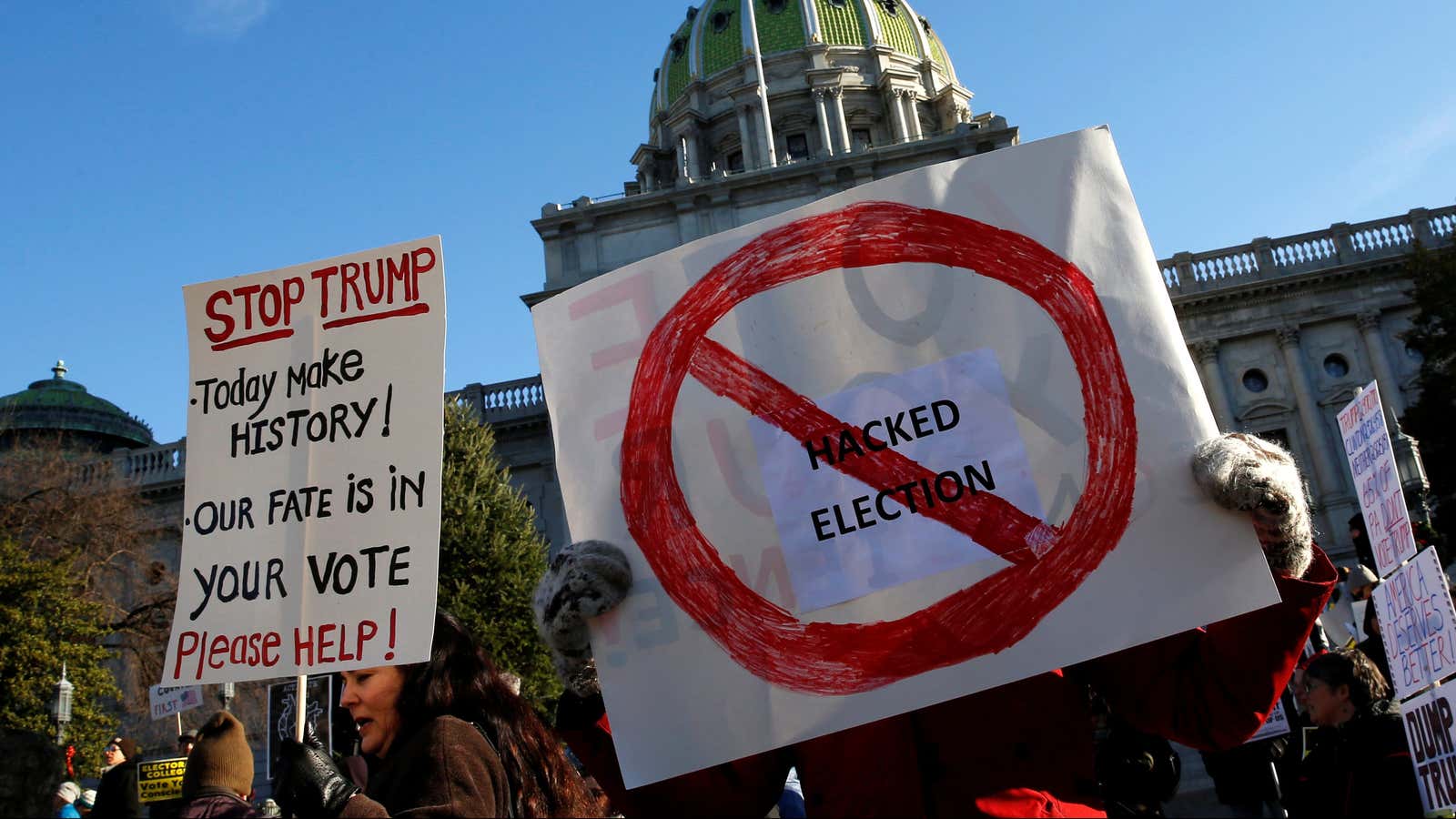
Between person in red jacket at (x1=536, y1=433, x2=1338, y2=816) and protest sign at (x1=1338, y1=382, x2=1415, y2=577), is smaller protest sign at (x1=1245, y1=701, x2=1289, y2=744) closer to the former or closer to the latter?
protest sign at (x1=1338, y1=382, x2=1415, y2=577)

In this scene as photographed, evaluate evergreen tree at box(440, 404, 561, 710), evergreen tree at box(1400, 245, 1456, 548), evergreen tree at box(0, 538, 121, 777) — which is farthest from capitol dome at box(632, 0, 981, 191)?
evergreen tree at box(0, 538, 121, 777)

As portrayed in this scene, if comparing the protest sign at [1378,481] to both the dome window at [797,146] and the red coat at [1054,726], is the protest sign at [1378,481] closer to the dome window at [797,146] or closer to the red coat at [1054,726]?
the red coat at [1054,726]

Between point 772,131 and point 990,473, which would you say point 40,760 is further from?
point 772,131

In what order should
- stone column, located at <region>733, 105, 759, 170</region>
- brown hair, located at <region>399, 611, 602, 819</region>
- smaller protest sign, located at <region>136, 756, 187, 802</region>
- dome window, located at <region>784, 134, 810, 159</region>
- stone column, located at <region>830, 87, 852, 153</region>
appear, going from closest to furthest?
brown hair, located at <region>399, 611, 602, 819</region>, smaller protest sign, located at <region>136, 756, 187, 802</region>, stone column, located at <region>733, 105, 759, 170</region>, stone column, located at <region>830, 87, 852, 153</region>, dome window, located at <region>784, 134, 810, 159</region>

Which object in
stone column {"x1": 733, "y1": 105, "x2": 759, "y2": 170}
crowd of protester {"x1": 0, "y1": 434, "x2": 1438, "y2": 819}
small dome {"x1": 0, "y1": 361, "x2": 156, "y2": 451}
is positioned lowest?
crowd of protester {"x1": 0, "y1": 434, "x2": 1438, "y2": 819}

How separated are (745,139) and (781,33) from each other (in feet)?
35.9

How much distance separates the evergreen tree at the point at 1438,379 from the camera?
25.1m

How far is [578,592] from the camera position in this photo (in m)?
2.49

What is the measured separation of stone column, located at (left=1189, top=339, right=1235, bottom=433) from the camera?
34.0 m

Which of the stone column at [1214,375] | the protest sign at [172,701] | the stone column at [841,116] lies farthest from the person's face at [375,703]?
the stone column at [841,116]

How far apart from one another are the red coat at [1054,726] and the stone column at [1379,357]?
3473cm

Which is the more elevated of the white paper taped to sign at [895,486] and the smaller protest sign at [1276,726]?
the white paper taped to sign at [895,486]

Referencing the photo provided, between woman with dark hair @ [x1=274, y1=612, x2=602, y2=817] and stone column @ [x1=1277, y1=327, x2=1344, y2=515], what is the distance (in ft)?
111

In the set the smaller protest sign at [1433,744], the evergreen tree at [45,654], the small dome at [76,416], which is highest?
the small dome at [76,416]
